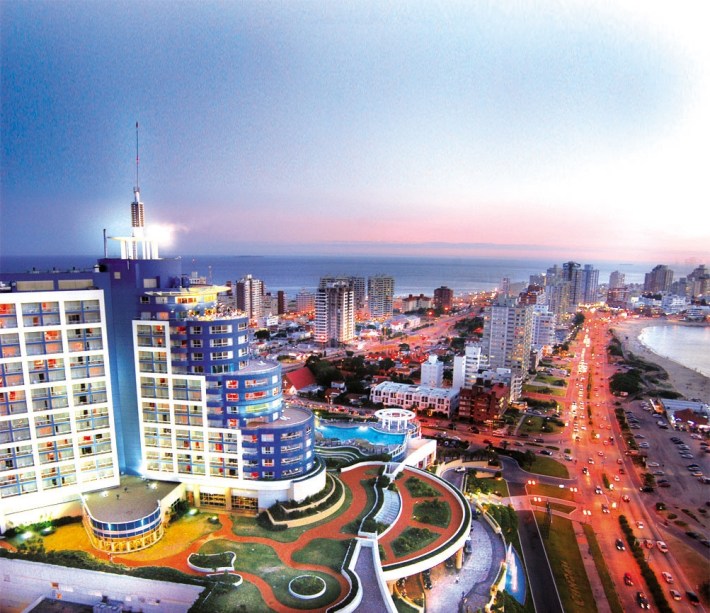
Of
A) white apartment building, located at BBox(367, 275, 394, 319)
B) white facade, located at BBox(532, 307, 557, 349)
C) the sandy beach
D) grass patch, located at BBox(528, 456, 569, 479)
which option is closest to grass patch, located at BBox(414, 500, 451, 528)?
grass patch, located at BBox(528, 456, 569, 479)

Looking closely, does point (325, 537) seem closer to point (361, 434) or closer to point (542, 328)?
point (361, 434)

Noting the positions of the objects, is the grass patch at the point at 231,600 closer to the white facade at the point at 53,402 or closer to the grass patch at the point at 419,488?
the white facade at the point at 53,402

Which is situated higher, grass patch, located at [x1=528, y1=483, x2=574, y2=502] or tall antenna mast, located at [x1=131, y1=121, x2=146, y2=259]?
tall antenna mast, located at [x1=131, y1=121, x2=146, y2=259]

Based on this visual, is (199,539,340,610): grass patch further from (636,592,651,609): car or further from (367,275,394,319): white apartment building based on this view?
(367,275,394,319): white apartment building

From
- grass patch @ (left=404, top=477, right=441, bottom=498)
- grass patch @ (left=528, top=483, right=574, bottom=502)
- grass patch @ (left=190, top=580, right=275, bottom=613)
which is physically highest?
grass patch @ (left=190, top=580, right=275, bottom=613)

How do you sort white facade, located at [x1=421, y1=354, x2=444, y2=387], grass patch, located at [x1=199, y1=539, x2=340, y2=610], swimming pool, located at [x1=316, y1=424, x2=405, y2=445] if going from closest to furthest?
grass patch, located at [x1=199, y1=539, x2=340, y2=610] → swimming pool, located at [x1=316, y1=424, x2=405, y2=445] → white facade, located at [x1=421, y1=354, x2=444, y2=387]

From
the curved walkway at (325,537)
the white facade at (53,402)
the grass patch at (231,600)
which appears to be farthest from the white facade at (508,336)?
the white facade at (53,402)

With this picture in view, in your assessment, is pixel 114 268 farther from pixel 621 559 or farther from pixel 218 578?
pixel 621 559
